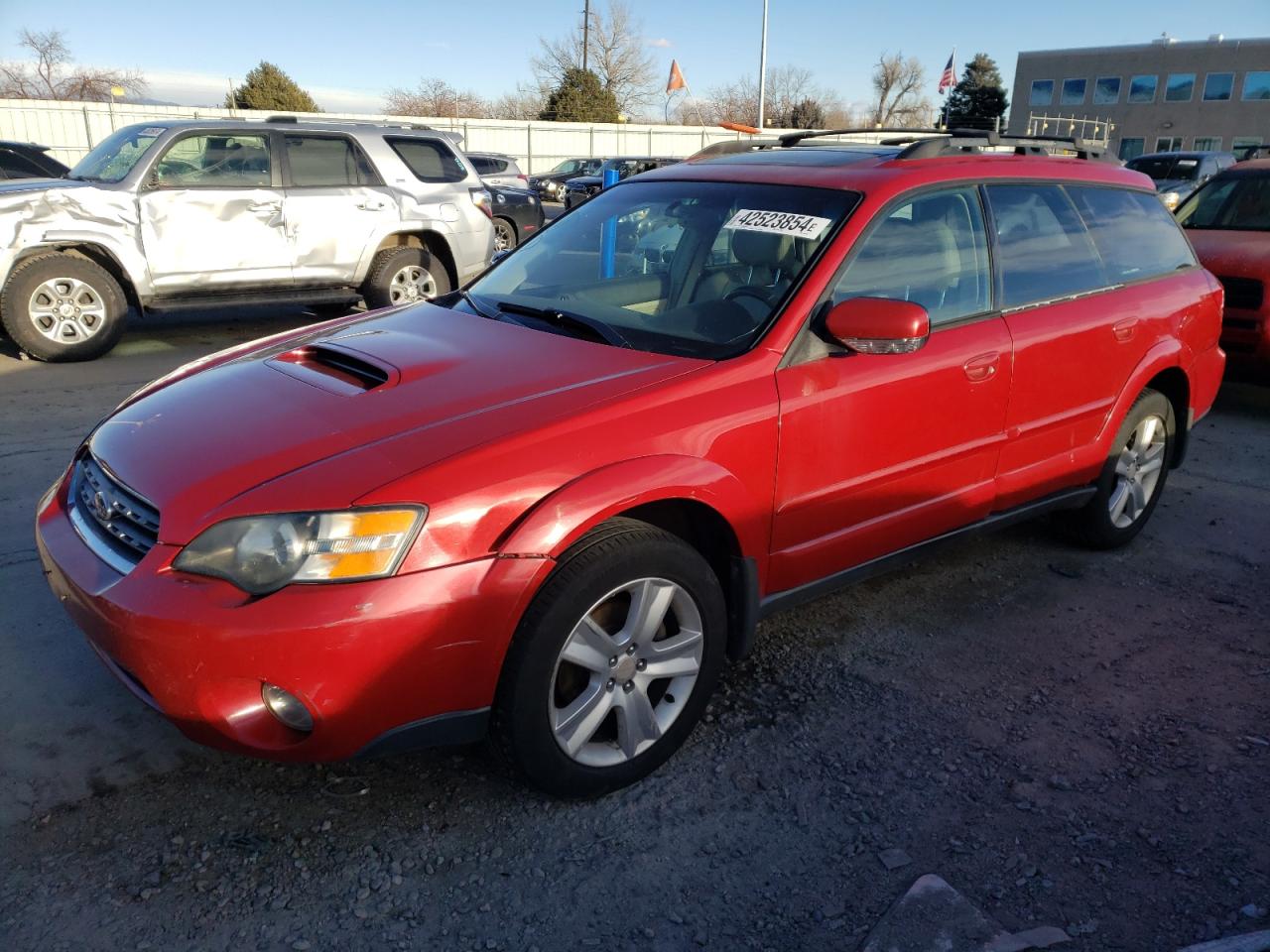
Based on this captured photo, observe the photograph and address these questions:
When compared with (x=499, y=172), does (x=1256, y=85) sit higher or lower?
higher

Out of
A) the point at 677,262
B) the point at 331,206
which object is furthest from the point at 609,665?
the point at 331,206

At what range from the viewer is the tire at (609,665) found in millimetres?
2352

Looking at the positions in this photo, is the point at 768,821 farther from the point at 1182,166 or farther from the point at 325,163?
the point at 1182,166

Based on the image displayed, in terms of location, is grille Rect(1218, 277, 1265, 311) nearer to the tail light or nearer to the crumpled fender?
the crumpled fender

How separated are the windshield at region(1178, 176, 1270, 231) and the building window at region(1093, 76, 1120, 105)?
55722mm

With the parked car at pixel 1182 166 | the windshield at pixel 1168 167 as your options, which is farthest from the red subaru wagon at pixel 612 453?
the windshield at pixel 1168 167

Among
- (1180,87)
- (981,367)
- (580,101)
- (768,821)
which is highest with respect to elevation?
(1180,87)

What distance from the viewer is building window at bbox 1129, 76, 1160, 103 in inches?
2108

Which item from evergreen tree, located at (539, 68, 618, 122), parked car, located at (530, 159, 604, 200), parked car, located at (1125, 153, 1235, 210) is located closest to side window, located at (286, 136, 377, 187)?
parked car, located at (530, 159, 604, 200)

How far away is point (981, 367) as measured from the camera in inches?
132

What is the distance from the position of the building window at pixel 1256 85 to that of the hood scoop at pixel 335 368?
60.7m

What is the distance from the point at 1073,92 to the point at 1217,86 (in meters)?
7.61

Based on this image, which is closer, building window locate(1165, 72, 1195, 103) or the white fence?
the white fence

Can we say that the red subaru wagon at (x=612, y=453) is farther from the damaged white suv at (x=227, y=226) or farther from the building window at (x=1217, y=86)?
the building window at (x=1217, y=86)
